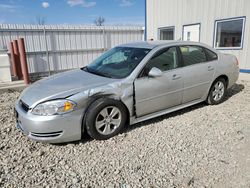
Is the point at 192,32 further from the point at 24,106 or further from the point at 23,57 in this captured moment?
the point at 24,106

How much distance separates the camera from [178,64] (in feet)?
13.3

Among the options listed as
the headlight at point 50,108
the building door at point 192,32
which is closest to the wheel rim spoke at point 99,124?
the headlight at point 50,108

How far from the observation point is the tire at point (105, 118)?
3.14m

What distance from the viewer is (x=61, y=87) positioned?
3268mm

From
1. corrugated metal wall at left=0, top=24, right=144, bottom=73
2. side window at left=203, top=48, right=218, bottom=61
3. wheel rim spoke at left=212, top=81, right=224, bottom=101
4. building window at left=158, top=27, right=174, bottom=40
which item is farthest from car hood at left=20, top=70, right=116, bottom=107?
building window at left=158, top=27, right=174, bottom=40

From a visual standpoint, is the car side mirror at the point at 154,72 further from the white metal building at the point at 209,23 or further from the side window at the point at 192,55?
the white metal building at the point at 209,23

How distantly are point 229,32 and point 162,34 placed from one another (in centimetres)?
371

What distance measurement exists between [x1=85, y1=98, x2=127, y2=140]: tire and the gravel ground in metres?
0.14

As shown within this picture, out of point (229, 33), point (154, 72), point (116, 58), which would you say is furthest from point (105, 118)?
point (229, 33)

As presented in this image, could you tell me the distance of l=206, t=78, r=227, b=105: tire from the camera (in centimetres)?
470

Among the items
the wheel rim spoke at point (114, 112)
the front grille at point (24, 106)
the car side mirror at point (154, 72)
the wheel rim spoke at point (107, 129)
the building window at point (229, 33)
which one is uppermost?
the building window at point (229, 33)

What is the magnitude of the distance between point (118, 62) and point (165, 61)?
900mm

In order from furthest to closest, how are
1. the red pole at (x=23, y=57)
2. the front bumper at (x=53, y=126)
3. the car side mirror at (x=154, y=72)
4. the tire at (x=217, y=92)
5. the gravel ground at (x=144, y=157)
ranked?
1. the red pole at (x=23, y=57)
2. the tire at (x=217, y=92)
3. the car side mirror at (x=154, y=72)
4. the front bumper at (x=53, y=126)
5. the gravel ground at (x=144, y=157)

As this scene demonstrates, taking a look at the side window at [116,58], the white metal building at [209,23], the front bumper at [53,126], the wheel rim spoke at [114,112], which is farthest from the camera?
the white metal building at [209,23]
